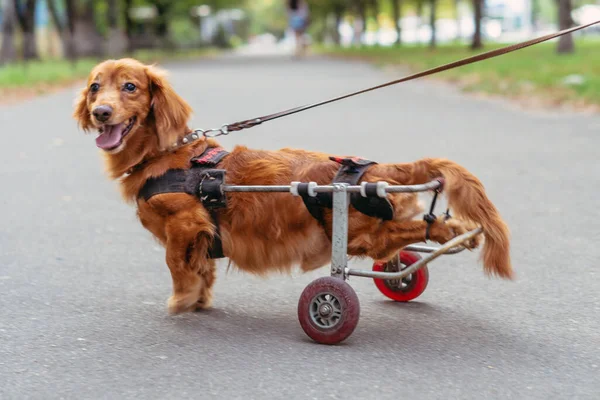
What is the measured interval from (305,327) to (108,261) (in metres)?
2.06

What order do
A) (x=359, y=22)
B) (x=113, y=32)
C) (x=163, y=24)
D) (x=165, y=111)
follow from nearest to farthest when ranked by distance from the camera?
(x=165, y=111) → (x=113, y=32) → (x=163, y=24) → (x=359, y=22)

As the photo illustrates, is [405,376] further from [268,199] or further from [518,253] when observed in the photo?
[518,253]

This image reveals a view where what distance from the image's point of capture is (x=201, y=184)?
403cm

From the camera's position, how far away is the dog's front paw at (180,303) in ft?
13.9

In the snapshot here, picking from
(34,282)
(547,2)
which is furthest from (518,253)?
(547,2)

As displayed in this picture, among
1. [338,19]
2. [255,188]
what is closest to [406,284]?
[255,188]

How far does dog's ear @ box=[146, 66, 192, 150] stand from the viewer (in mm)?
4121

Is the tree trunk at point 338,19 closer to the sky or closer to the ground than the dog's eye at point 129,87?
closer to the ground

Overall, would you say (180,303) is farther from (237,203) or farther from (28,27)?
(28,27)

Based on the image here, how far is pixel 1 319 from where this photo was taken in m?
4.27

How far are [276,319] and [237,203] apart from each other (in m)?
0.65

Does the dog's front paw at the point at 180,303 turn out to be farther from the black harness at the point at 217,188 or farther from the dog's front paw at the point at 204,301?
the black harness at the point at 217,188

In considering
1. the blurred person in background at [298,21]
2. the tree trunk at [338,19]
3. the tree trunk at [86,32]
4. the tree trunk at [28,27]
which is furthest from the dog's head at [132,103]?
the tree trunk at [338,19]

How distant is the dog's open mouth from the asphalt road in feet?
2.87
